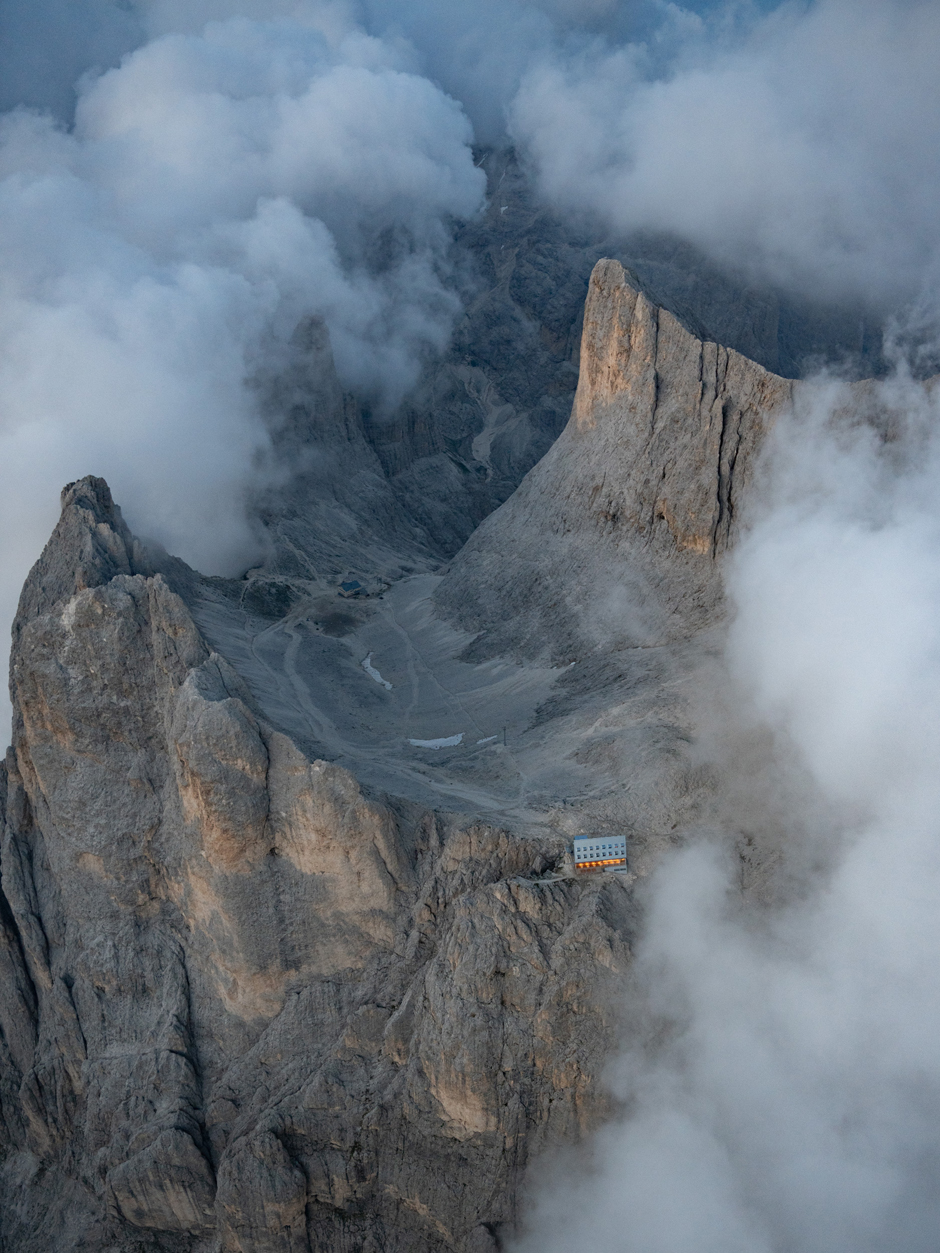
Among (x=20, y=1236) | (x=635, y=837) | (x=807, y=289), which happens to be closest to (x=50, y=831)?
(x=20, y=1236)

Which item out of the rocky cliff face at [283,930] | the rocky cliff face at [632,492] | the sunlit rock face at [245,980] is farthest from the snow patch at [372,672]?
the sunlit rock face at [245,980]

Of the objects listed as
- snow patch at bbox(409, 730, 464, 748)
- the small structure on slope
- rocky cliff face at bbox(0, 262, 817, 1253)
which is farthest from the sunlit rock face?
snow patch at bbox(409, 730, 464, 748)

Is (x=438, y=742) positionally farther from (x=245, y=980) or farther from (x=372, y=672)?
(x=245, y=980)

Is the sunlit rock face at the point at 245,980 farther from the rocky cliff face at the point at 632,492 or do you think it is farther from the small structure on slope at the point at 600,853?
the rocky cliff face at the point at 632,492

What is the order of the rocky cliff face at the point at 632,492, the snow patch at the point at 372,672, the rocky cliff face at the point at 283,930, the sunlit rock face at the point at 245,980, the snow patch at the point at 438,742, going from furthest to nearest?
the snow patch at the point at 372,672 → the rocky cliff face at the point at 632,492 → the snow patch at the point at 438,742 → the rocky cliff face at the point at 283,930 → the sunlit rock face at the point at 245,980

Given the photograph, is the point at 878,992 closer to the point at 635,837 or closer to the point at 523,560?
the point at 635,837

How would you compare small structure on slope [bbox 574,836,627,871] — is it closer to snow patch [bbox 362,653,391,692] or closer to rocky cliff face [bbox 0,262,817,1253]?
rocky cliff face [bbox 0,262,817,1253]
